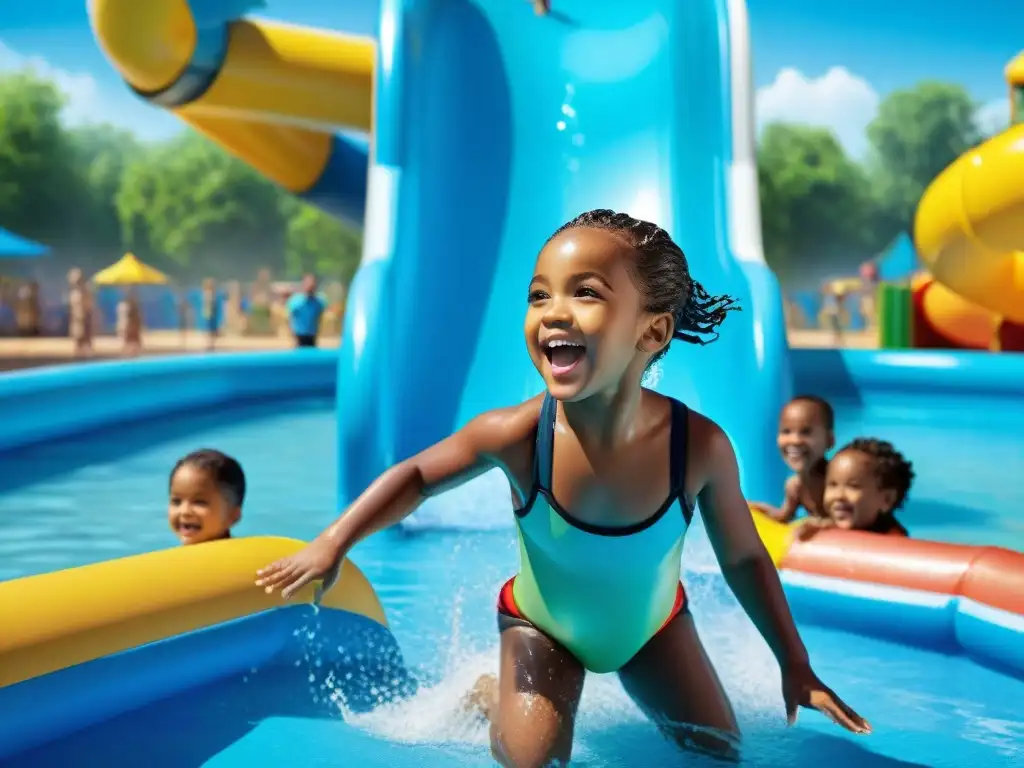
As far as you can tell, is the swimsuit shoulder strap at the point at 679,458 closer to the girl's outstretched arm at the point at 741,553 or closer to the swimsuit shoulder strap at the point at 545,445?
the girl's outstretched arm at the point at 741,553

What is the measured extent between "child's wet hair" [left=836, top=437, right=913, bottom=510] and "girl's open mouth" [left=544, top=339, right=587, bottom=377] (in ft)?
4.95

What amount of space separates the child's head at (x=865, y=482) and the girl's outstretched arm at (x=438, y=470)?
4.44ft

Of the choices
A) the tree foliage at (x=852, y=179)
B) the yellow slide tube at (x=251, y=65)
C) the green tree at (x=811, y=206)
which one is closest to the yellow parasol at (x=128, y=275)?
the yellow slide tube at (x=251, y=65)

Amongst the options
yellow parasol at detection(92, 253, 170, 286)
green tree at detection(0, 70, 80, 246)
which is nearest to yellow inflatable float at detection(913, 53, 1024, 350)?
yellow parasol at detection(92, 253, 170, 286)

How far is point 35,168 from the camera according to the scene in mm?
34250

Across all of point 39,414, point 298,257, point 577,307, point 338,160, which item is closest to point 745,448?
point 577,307

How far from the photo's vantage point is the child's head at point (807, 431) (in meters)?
3.26

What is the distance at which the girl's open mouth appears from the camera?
1539 millimetres

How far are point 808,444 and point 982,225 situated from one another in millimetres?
2984

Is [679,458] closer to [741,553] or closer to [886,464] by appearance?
[741,553]

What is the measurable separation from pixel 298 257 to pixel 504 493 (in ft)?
112

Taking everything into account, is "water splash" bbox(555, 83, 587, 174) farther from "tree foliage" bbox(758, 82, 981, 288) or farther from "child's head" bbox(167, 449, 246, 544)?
"tree foliage" bbox(758, 82, 981, 288)

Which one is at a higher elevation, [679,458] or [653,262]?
[653,262]

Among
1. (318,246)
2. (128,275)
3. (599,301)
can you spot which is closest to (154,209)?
(318,246)
